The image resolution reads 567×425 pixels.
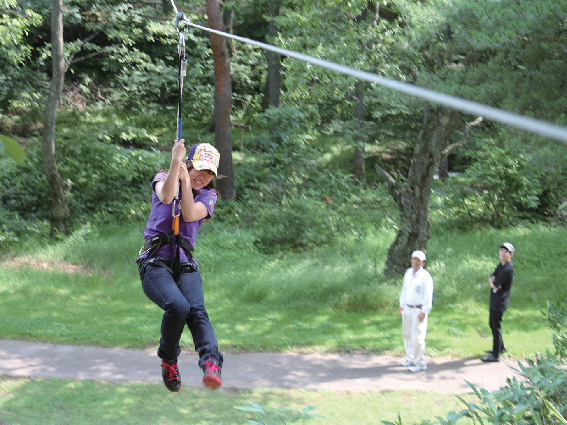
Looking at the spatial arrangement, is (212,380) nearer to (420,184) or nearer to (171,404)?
(171,404)

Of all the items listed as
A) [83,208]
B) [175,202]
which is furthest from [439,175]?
[175,202]

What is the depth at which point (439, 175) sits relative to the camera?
21562mm

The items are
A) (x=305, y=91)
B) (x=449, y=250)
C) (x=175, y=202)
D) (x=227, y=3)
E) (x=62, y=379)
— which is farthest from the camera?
(x=227, y=3)

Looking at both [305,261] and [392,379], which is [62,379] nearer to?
[392,379]

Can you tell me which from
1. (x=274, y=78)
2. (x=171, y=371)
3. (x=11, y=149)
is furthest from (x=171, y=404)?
(x=274, y=78)

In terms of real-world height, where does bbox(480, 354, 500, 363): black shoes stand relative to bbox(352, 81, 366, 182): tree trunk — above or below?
below

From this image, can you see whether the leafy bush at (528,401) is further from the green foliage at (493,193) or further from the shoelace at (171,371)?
the green foliage at (493,193)

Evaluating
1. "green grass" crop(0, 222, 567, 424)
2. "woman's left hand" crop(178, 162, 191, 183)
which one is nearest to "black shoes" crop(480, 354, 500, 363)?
"green grass" crop(0, 222, 567, 424)

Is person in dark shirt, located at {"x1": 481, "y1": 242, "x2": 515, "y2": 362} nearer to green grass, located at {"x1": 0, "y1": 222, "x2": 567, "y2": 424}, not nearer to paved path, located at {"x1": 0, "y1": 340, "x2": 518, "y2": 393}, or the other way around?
paved path, located at {"x1": 0, "y1": 340, "x2": 518, "y2": 393}

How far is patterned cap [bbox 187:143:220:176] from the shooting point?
4.43 m

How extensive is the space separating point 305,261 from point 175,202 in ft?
29.8

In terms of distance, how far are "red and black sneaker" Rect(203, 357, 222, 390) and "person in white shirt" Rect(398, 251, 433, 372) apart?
508 centimetres

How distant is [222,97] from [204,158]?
40.7 ft

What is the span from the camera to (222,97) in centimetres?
1653
